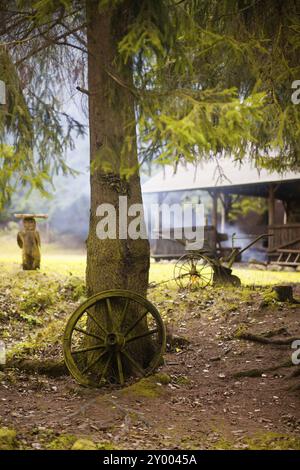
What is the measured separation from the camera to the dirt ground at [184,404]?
4.67 m

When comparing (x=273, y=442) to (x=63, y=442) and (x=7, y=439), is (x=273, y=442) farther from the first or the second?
(x=7, y=439)

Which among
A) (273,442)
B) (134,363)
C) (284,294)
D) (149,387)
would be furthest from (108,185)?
(284,294)

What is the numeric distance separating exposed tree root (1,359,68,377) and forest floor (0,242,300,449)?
0.30ft

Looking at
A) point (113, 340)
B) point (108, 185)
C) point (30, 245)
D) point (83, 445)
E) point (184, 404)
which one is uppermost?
point (108, 185)

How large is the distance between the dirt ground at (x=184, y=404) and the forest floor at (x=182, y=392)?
0.04 feet

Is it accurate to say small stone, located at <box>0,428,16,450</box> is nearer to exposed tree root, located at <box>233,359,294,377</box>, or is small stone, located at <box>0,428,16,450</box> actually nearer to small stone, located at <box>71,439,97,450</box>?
small stone, located at <box>71,439,97,450</box>

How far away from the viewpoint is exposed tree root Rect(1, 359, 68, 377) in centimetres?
671

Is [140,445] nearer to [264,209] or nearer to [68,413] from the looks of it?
[68,413]

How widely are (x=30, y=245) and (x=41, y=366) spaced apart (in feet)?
25.4

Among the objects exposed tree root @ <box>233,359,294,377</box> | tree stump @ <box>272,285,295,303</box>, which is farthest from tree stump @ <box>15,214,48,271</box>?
exposed tree root @ <box>233,359,294,377</box>

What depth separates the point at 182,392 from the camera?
6.08 m

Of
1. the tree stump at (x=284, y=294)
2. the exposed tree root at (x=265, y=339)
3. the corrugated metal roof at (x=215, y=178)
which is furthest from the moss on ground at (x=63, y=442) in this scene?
the corrugated metal roof at (x=215, y=178)

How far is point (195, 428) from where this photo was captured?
4.99 m

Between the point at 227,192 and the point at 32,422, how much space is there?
66.3ft
